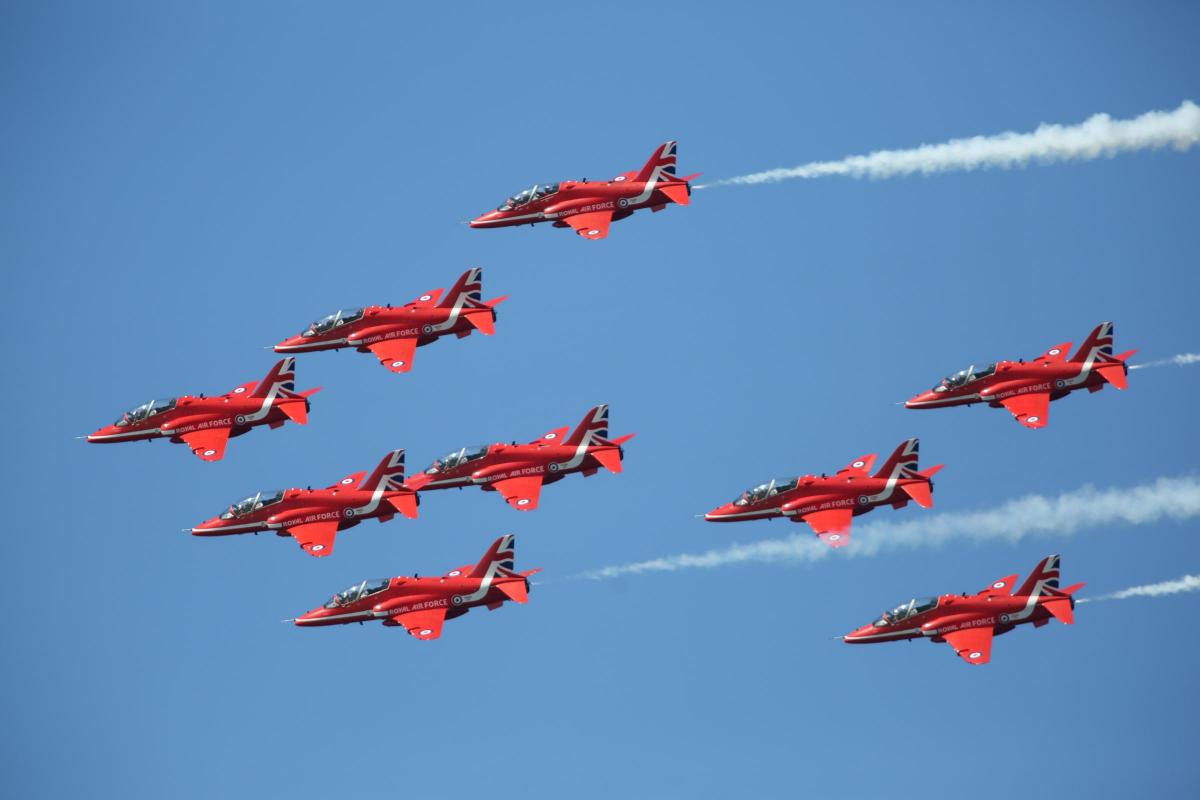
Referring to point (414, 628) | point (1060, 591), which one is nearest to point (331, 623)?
point (414, 628)

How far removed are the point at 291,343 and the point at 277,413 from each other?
13.5 feet

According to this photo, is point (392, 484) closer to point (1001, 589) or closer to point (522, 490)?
point (522, 490)

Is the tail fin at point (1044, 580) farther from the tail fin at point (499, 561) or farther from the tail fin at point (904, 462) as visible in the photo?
the tail fin at point (499, 561)

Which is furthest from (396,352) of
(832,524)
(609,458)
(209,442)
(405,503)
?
(832,524)

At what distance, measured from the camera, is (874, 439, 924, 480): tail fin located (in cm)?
15812

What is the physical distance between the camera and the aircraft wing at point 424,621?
155 metres

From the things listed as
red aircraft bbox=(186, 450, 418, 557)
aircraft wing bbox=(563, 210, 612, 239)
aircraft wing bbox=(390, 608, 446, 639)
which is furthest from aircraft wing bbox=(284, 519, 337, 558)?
aircraft wing bbox=(563, 210, 612, 239)

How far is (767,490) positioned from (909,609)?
8278 millimetres

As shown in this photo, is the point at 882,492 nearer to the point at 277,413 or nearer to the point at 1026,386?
the point at 1026,386

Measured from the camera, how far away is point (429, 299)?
162 meters

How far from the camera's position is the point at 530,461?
6294 inches

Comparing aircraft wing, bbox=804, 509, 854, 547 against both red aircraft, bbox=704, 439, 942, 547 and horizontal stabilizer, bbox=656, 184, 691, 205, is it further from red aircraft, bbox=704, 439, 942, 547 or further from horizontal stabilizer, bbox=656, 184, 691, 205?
horizontal stabilizer, bbox=656, 184, 691, 205

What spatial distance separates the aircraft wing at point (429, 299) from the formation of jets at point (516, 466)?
0.20ft

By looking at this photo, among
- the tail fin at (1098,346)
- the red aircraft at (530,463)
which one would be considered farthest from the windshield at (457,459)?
the tail fin at (1098,346)
